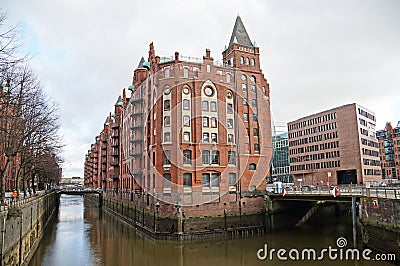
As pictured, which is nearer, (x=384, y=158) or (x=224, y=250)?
(x=224, y=250)

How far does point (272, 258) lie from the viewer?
99.8 feet

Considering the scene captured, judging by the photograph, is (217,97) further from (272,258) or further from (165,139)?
(272,258)

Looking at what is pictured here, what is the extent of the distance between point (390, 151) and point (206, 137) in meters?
93.9

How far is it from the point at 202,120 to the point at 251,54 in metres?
14.2

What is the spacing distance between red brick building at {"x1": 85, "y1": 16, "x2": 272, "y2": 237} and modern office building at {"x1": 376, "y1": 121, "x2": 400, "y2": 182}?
81501mm

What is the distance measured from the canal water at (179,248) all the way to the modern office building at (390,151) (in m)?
76.6

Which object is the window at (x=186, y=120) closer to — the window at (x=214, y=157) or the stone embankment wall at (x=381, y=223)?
the window at (x=214, y=157)

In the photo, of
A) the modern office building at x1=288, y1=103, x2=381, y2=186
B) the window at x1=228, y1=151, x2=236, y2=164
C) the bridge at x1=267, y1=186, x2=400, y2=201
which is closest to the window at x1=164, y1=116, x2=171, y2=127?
the window at x1=228, y1=151, x2=236, y2=164

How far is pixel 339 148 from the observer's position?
7894 cm

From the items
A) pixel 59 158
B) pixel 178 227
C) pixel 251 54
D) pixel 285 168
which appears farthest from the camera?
pixel 285 168

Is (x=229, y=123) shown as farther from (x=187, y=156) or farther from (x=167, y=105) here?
(x=167, y=105)

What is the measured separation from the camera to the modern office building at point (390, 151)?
10938cm

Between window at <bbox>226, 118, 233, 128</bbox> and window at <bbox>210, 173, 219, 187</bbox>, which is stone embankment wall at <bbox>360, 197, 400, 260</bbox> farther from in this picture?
window at <bbox>226, 118, 233, 128</bbox>

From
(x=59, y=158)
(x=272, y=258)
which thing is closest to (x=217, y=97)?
(x=272, y=258)
